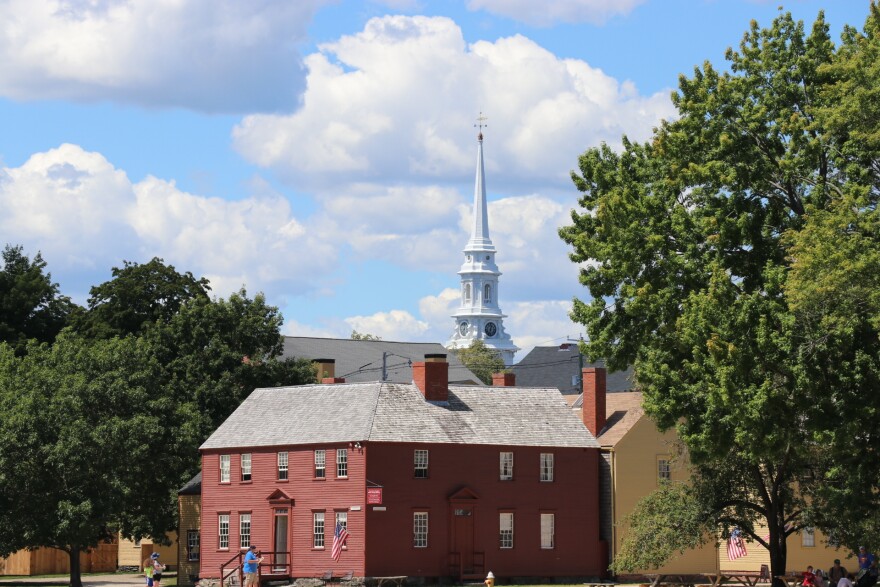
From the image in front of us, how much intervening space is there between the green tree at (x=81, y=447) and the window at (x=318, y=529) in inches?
321

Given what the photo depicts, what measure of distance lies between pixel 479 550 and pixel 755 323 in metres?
24.8

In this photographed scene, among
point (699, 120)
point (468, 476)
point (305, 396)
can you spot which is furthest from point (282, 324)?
point (699, 120)

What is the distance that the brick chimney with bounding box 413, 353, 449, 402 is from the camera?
66.2 meters

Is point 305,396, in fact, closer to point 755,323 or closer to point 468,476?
point 468,476

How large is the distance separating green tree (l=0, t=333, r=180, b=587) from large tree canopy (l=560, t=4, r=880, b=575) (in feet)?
80.2

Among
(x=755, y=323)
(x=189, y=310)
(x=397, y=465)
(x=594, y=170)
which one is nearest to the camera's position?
(x=755, y=323)

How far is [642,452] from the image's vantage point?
222 ft

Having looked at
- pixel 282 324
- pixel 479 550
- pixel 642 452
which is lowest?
pixel 479 550

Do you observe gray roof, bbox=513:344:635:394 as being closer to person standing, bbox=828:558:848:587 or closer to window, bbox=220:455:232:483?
window, bbox=220:455:232:483

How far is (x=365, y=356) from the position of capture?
126 m

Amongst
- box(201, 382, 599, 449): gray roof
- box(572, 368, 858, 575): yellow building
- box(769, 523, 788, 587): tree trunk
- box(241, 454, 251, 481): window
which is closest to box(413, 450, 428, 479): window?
box(201, 382, 599, 449): gray roof

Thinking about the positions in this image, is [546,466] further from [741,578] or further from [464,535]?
[741,578]

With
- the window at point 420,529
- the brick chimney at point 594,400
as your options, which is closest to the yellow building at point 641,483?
the brick chimney at point 594,400

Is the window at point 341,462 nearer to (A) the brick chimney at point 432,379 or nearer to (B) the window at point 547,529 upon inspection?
(A) the brick chimney at point 432,379
